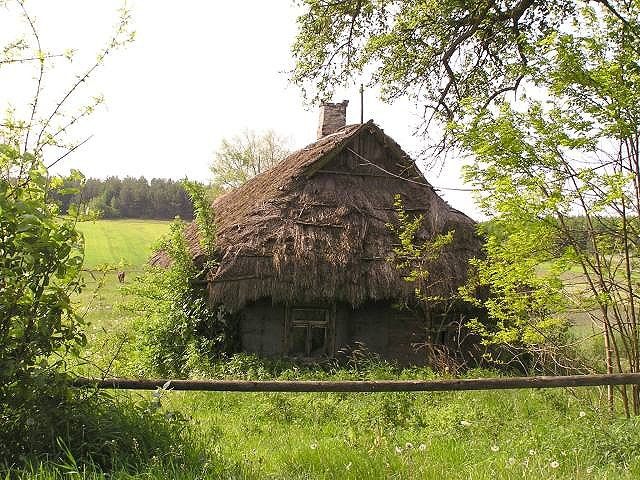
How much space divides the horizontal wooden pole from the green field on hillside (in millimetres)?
34287

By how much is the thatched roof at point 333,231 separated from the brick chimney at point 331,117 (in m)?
2.81

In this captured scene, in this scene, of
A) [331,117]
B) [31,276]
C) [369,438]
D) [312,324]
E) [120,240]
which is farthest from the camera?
[120,240]

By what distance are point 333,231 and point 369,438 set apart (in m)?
7.54

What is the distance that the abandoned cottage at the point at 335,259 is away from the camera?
11391 millimetres

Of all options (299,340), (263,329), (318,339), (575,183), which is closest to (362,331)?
(318,339)

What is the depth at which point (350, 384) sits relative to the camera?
412 cm

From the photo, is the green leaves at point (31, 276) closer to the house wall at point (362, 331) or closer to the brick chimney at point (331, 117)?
the house wall at point (362, 331)

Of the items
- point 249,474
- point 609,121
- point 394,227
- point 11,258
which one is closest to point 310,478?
point 249,474

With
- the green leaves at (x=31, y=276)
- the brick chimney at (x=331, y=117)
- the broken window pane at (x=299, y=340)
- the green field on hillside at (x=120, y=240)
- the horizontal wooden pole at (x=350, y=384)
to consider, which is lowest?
the broken window pane at (x=299, y=340)

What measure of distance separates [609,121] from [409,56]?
7389mm

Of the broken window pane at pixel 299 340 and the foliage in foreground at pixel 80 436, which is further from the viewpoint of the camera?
the broken window pane at pixel 299 340

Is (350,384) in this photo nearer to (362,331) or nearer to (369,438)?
(369,438)

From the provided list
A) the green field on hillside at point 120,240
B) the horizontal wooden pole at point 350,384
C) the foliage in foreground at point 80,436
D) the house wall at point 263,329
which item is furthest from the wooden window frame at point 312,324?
the green field on hillside at point 120,240

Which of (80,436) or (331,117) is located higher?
(331,117)
